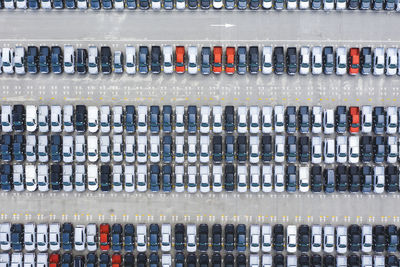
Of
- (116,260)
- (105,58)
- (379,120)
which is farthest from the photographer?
(116,260)

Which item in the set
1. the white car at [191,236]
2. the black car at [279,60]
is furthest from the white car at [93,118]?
the black car at [279,60]

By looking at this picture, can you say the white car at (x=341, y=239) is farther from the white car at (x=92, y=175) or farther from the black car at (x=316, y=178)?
the white car at (x=92, y=175)

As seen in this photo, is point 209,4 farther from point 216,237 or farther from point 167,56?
point 216,237

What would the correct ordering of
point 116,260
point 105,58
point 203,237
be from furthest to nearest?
point 116,260
point 203,237
point 105,58

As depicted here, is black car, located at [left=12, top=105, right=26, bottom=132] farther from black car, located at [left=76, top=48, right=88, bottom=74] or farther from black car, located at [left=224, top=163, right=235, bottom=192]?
black car, located at [left=224, top=163, right=235, bottom=192]

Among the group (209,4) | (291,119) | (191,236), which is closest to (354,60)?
(291,119)

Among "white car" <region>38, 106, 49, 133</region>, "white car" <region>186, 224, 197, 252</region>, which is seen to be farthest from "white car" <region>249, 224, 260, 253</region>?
"white car" <region>38, 106, 49, 133</region>
